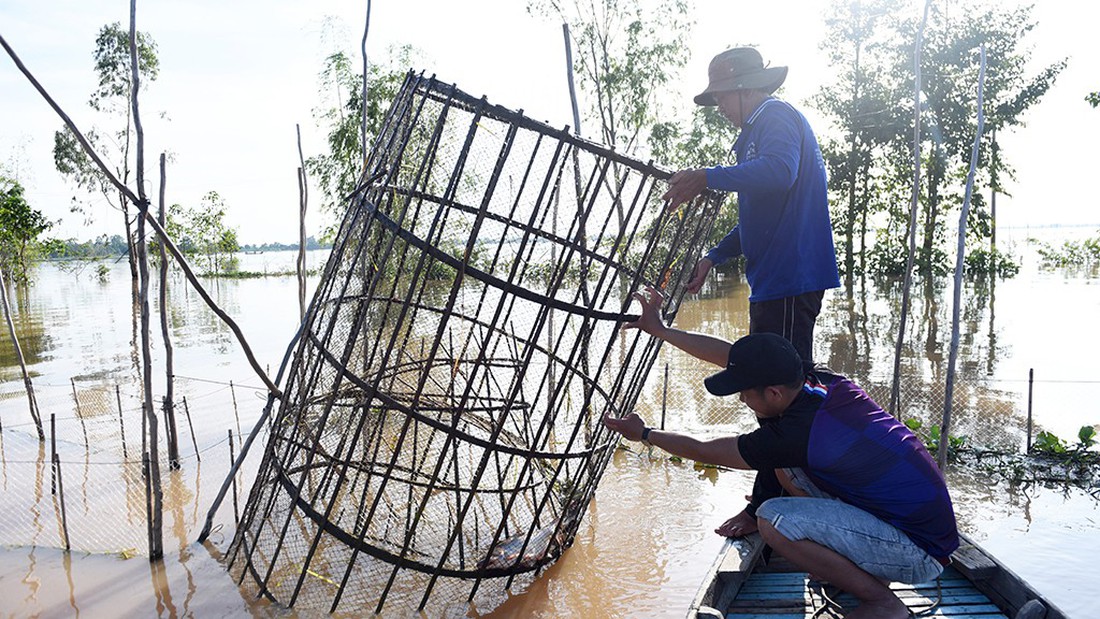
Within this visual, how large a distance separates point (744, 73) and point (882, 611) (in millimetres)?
2144

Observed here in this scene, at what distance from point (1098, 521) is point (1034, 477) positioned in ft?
2.63

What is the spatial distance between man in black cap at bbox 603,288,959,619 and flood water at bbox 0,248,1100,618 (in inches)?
71.9

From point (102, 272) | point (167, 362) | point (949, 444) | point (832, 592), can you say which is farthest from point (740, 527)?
point (102, 272)

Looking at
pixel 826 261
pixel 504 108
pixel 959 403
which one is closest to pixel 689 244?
pixel 826 261

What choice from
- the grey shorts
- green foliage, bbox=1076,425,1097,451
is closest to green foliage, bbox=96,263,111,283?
green foliage, bbox=1076,425,1097,451

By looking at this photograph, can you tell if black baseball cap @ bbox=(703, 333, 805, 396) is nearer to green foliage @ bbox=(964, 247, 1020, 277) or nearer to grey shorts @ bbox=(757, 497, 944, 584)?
grey shorts @ bbox=(757, 497, 944, 584)

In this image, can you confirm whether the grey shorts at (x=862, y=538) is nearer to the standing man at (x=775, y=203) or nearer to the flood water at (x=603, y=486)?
the standing man at (x=775, y=203)

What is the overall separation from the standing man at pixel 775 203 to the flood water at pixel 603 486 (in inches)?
75.5

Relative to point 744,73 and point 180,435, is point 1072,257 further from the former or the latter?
point 744,73

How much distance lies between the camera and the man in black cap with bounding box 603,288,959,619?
99.7 inches

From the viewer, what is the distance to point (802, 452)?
2557 mm

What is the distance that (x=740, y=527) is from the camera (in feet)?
10.7

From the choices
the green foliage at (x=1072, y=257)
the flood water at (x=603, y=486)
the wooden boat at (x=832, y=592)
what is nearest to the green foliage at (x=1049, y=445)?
the flood water at (x=603, y=486)

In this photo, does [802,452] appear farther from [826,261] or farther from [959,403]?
[959,403]
